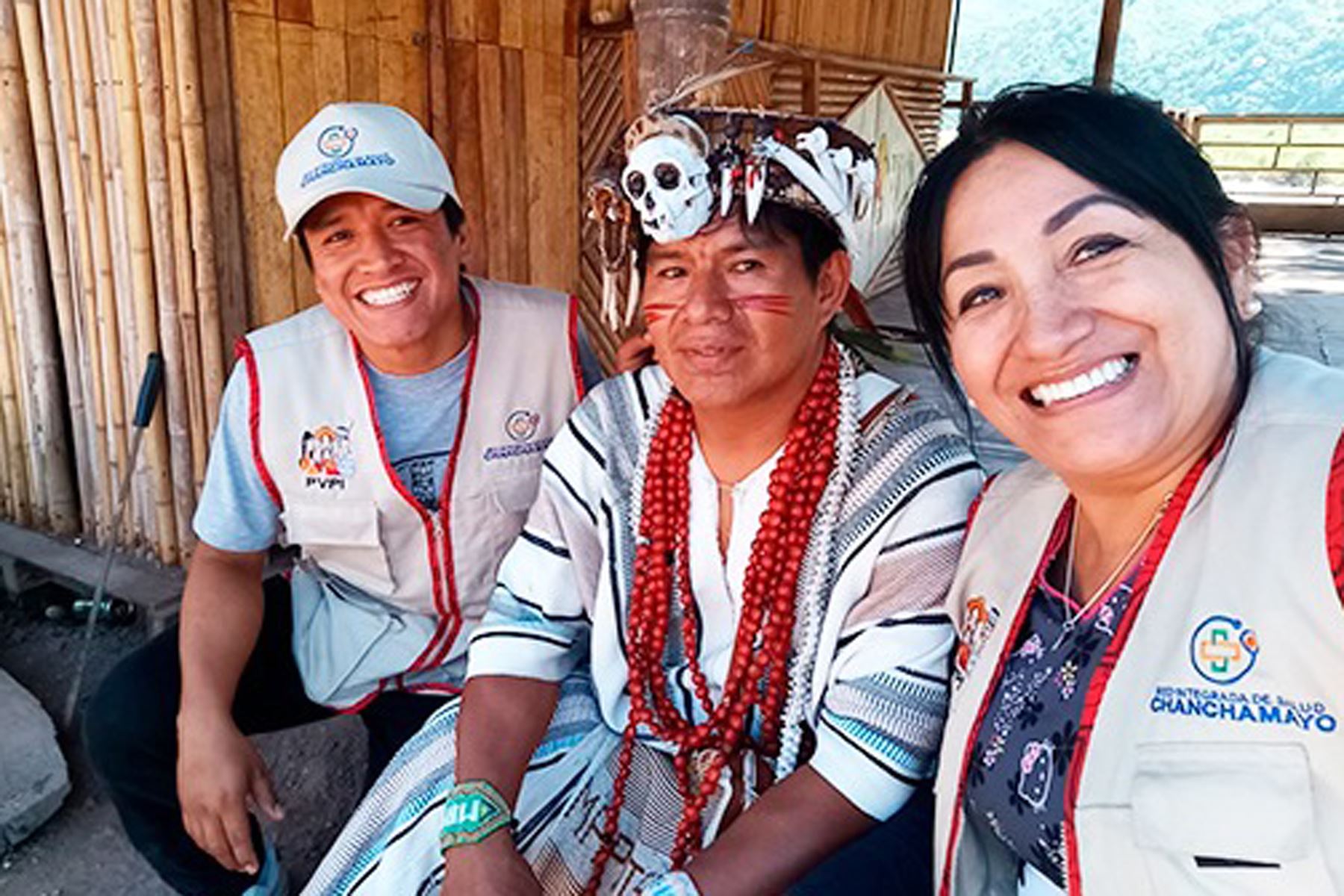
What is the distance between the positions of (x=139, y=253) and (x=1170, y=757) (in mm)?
3506

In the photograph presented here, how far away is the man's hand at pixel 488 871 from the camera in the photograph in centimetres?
161

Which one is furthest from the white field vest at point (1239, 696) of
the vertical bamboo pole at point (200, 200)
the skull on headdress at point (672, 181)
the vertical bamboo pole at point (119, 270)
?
the vertical bamboo pole at point (119, 270)

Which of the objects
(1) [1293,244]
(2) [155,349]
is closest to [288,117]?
(2) [155,349]

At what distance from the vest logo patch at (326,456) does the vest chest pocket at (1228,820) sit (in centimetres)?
168

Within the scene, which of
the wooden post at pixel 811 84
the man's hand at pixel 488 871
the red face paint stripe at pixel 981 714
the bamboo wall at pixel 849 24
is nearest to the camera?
the red face paint stripe at pixel 981 714

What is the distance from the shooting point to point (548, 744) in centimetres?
193

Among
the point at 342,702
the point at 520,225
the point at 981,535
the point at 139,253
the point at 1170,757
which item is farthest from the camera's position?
the point at 520,225

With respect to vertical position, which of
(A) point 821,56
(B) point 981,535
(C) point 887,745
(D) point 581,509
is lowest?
(C) point 887,745

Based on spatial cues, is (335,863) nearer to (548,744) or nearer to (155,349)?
(548,744)

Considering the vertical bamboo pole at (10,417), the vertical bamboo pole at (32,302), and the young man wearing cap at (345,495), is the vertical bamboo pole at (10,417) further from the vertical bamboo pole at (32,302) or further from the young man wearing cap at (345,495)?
the young man wearing cap at (345,495)

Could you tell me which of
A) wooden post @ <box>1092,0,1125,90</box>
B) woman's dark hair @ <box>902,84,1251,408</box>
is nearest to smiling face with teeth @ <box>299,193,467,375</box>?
woman's dark hair @ <box>902,84,1251,408</box>

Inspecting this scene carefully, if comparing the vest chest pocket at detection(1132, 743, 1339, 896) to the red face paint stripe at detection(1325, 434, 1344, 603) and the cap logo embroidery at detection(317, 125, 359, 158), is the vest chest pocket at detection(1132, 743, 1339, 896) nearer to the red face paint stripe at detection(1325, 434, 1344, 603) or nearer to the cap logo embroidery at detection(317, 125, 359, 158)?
the red face paint stripe at detection(1325, 434, 1344, 603)

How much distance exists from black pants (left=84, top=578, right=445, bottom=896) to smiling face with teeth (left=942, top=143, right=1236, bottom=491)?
1.64 meters

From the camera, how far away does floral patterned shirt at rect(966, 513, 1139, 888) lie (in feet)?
4.31
